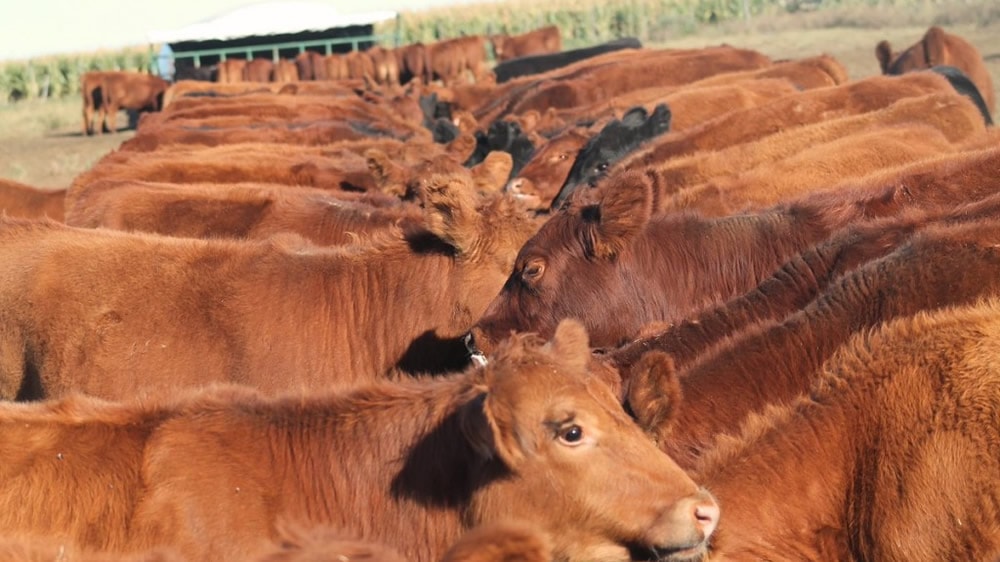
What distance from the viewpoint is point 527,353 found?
3.58 meters

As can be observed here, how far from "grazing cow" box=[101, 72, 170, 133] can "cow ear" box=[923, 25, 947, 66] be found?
24644 mm

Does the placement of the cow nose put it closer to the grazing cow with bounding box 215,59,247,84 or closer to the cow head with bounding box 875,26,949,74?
the cow head with bounding box 875,26,949,74

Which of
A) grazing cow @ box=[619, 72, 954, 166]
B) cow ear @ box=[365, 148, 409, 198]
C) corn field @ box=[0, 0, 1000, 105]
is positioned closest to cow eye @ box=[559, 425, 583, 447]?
cow ear @ box=[365, 148, 409, 198]

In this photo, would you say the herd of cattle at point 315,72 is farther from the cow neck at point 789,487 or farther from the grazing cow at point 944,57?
the cow neck at point 789,487

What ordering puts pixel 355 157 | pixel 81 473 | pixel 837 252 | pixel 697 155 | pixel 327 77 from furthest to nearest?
pixel 327 77 → pixel 355 157 → pixel 697 155 → pixel 837 252 → pixel 81 473

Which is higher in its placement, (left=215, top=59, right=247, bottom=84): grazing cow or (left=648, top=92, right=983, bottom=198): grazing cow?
(left=648, top=92, right=983, bottom=198): grazing cow

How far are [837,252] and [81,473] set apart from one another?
3158 mm

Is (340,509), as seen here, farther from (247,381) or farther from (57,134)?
(57,134)

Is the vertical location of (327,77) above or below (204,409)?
below

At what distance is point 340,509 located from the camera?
153 inches

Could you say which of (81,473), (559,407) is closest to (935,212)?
(559,407)

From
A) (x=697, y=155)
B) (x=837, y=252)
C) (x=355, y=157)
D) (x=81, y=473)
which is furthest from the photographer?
(x=355, y=157)

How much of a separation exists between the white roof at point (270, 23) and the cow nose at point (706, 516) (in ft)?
152

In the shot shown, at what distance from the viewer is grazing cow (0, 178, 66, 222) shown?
1305cm
